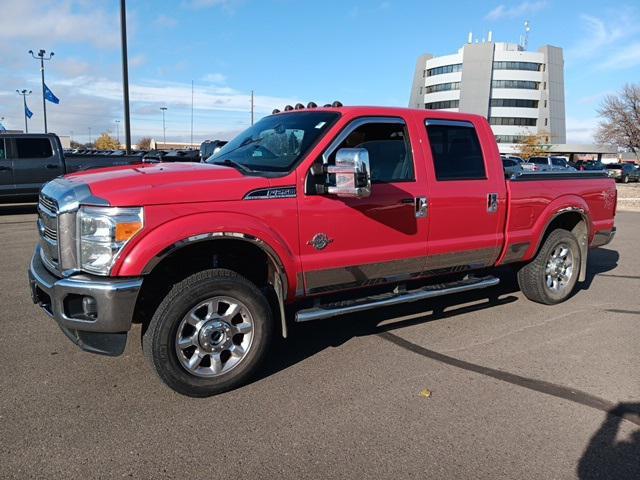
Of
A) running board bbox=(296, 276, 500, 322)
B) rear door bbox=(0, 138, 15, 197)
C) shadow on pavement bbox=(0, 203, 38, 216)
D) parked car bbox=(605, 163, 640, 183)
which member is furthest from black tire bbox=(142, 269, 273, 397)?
parked car bbox=(605, 163, 640, 183)

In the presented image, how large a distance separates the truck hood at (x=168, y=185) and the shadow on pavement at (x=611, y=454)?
265 cm

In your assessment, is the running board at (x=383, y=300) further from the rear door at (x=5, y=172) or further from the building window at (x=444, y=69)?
the building window at (x=444, y=69)

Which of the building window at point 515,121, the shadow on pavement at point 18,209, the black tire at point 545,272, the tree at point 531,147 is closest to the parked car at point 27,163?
the shadow on pavement at point 18,209

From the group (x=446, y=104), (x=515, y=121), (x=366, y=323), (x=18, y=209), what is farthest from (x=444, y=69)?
(x=366, y=323)

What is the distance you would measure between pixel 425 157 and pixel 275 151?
1340 mm

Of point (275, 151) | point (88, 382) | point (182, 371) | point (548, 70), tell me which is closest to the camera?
point (182, 371)

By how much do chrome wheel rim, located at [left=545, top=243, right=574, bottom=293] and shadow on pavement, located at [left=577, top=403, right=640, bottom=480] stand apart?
2724 mm

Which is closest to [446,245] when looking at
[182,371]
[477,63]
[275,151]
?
[275,151]

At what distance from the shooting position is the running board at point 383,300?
409 centimetres

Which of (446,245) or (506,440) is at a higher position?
(446,245)

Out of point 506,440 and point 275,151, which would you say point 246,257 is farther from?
point 506,440

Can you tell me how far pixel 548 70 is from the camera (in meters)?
98.1

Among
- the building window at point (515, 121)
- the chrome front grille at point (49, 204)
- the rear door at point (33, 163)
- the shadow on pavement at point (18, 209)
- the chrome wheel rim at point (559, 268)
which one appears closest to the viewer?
the chrome front grille at point (49, 204)

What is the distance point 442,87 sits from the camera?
10419 cm
